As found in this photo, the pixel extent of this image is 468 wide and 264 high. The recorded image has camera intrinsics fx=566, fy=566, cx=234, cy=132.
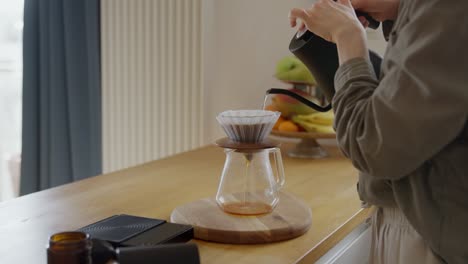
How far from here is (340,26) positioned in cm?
82

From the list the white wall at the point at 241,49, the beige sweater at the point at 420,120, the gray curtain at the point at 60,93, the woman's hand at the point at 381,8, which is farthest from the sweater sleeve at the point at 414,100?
the gray curtain at the point at 60,93

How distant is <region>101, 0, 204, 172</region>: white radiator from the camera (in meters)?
2.14

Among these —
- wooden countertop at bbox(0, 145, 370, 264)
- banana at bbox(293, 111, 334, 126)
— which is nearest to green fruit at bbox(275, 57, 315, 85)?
banana at bbox(293, 111, 334, 126)

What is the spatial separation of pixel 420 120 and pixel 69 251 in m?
0.43

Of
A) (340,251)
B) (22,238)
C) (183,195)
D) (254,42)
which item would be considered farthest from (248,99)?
(22,238)

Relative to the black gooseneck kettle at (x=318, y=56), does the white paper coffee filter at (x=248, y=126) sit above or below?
below

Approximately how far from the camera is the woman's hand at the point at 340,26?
804 mm

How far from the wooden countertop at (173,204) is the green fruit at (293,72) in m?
0.28

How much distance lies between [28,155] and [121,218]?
1.62m

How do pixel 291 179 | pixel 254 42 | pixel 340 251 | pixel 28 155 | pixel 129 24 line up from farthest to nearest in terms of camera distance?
pixel 28 155
pixel 129 24
pixel 254 42
pixel 291 179
pixel 340 251

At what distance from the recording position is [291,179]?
1.41 m

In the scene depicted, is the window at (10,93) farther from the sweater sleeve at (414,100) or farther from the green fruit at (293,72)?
the sweater sleeve at (414,100)

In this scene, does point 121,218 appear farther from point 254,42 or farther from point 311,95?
point 254,42

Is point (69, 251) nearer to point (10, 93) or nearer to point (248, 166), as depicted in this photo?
point (248, 166)
